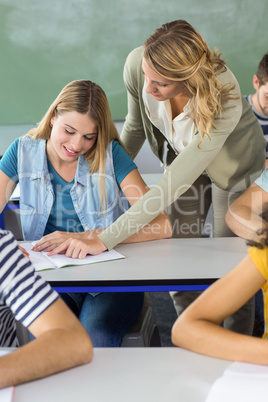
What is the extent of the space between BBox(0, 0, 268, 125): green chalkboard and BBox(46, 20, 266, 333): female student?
1.83 meters

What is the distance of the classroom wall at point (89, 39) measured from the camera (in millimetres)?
3580

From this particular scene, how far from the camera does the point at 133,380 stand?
0.87 metres

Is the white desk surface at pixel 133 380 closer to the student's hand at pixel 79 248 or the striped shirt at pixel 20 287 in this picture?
the striped shirt at pixel 20 287

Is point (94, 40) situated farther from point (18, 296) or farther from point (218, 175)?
point (18, 296)

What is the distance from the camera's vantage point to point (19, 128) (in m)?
3.79

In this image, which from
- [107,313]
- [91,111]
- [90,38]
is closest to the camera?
[107,313]

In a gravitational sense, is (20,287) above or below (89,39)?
below

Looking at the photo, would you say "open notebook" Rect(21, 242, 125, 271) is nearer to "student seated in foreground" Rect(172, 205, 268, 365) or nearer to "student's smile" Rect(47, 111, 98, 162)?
"student's smile" Rect(47, 111, 98, 162)

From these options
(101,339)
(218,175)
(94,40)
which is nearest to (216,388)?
(101,339)

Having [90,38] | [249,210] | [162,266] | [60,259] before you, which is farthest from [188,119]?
[90,38]

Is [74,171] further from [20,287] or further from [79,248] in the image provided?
[20,287]

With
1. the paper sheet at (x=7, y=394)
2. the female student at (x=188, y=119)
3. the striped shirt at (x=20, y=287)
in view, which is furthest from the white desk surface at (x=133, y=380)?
the female student at (x=188, y=119)

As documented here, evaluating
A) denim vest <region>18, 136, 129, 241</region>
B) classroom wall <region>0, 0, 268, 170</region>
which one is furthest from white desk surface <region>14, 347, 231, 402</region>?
classroom wall <region>0, 0, 268, 170</region>

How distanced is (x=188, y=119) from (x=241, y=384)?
3.85 ft
